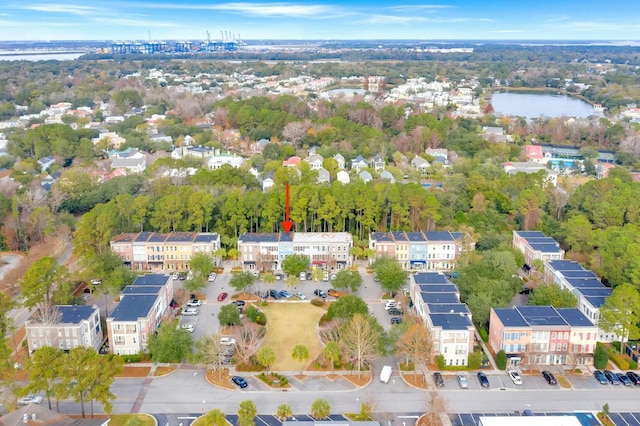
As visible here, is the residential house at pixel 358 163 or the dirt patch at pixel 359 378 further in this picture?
the residential house at pixel 358 163

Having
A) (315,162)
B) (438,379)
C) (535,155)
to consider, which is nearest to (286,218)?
(315,162)

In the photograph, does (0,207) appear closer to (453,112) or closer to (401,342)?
(401,342)

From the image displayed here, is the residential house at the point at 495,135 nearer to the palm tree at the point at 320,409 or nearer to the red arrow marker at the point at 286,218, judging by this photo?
the red arrow marker at the point at 286,218

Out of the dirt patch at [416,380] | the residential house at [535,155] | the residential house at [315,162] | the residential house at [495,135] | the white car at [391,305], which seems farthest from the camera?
the residential house at [495,135]

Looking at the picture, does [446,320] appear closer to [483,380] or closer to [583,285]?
[483,380]

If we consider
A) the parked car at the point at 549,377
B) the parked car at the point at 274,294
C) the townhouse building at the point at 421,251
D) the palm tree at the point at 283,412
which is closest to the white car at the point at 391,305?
the townhouse building at the point at 421,251

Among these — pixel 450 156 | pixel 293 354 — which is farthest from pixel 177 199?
pixel 450 156

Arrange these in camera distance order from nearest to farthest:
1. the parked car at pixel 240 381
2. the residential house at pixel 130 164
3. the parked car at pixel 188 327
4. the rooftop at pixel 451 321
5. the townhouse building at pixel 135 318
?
the parked car at pixel 240 381 → the rooftop at pixel 451 321 → the townhouse building at pixel 135 318 → the parked car at pixel 188 327 → the residential house at pixel 130 164
